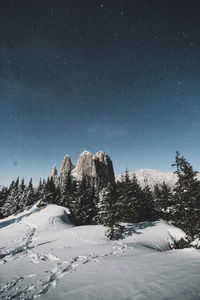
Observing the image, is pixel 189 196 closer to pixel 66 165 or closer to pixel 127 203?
pixel 127 203

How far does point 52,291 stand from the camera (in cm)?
529

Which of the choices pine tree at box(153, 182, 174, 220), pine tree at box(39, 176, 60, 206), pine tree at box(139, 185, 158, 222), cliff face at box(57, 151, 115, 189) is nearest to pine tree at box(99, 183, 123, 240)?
pine tree at box(139, 185, 158, 222)

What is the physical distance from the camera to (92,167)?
6088 inches

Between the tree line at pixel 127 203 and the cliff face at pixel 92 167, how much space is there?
8839 cm

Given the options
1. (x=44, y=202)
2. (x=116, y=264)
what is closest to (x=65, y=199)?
(x=44, y=202)

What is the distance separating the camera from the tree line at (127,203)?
17.4 m

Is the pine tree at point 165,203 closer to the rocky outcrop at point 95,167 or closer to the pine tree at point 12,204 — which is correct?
the pine tree at point 12,204

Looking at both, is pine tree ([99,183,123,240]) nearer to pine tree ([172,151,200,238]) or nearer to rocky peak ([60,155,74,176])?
pine tree ([172,151,200,238])

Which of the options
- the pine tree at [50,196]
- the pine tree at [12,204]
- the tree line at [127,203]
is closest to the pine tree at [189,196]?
the tree line at [127,203]

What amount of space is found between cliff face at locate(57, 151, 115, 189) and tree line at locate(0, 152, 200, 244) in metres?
88.4

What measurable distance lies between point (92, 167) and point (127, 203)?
5045 inches

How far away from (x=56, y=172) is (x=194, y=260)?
16961 cm

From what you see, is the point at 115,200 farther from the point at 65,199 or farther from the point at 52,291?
Answer: the point at 65,199

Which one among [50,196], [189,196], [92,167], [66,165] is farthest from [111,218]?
[66,165]
